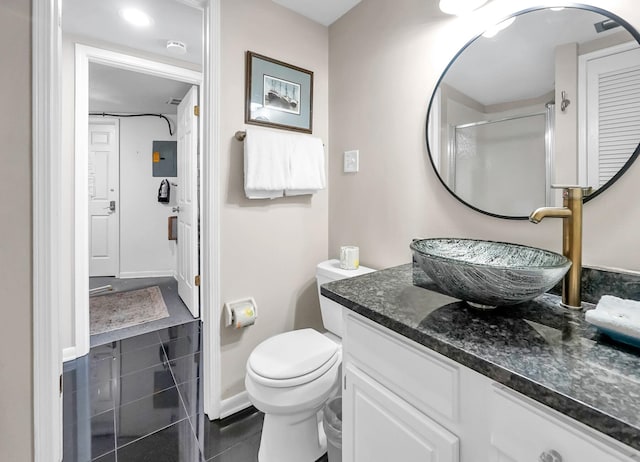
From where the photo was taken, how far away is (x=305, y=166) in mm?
1711

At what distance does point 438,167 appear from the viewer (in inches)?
51.1

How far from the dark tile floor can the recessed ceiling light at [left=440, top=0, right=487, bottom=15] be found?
2102 millimetres

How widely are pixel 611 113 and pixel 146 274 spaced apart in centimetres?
489

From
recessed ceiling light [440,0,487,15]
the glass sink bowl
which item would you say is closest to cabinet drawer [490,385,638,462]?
the glass sink bowl

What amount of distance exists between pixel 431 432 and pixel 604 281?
0.68 meters

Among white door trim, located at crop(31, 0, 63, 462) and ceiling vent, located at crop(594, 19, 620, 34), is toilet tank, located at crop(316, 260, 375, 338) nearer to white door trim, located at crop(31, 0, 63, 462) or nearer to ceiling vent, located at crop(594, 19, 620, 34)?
white door trim, located at crop(31, 0, 63, 462)

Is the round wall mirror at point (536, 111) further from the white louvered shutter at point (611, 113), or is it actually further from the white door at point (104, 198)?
the white door at point (104, 198)

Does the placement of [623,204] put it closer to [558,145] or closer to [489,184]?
[558,145]

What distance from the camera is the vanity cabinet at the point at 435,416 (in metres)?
0.47

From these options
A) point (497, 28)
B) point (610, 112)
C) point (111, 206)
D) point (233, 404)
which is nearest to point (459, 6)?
point (497, 28)

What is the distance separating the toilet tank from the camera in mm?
1532

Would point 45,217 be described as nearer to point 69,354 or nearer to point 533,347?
point 533,347

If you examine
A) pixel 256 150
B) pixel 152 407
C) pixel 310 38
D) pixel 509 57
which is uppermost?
pixel 310 38

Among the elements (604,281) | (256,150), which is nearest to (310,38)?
(256,150)
